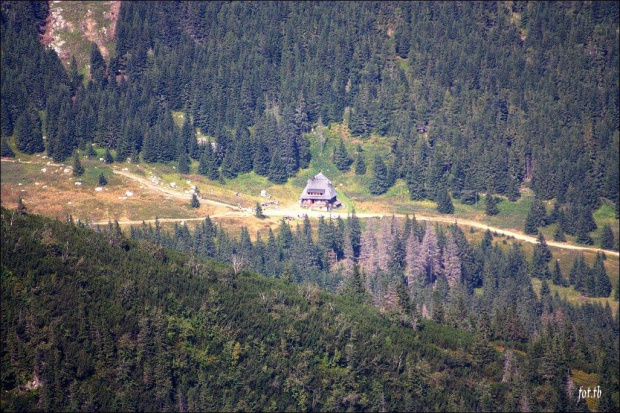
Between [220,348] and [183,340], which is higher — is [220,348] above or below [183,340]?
below

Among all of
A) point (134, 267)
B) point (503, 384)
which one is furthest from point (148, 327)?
point (503, 384)

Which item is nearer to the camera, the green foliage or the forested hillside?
the green foliage

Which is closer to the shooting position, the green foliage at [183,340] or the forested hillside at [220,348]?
the green foliage at [183,340]

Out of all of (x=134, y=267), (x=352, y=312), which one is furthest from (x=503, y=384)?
(x=134, y=267)

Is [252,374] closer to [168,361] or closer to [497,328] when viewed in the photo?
[168,361]

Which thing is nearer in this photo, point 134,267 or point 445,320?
point 134,267

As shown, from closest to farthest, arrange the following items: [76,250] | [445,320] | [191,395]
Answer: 1. [191,395]
2. [76,250]
3. [445,320]

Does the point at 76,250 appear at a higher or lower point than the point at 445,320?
higher

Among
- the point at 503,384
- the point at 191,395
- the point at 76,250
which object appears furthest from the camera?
the point at 76,250
